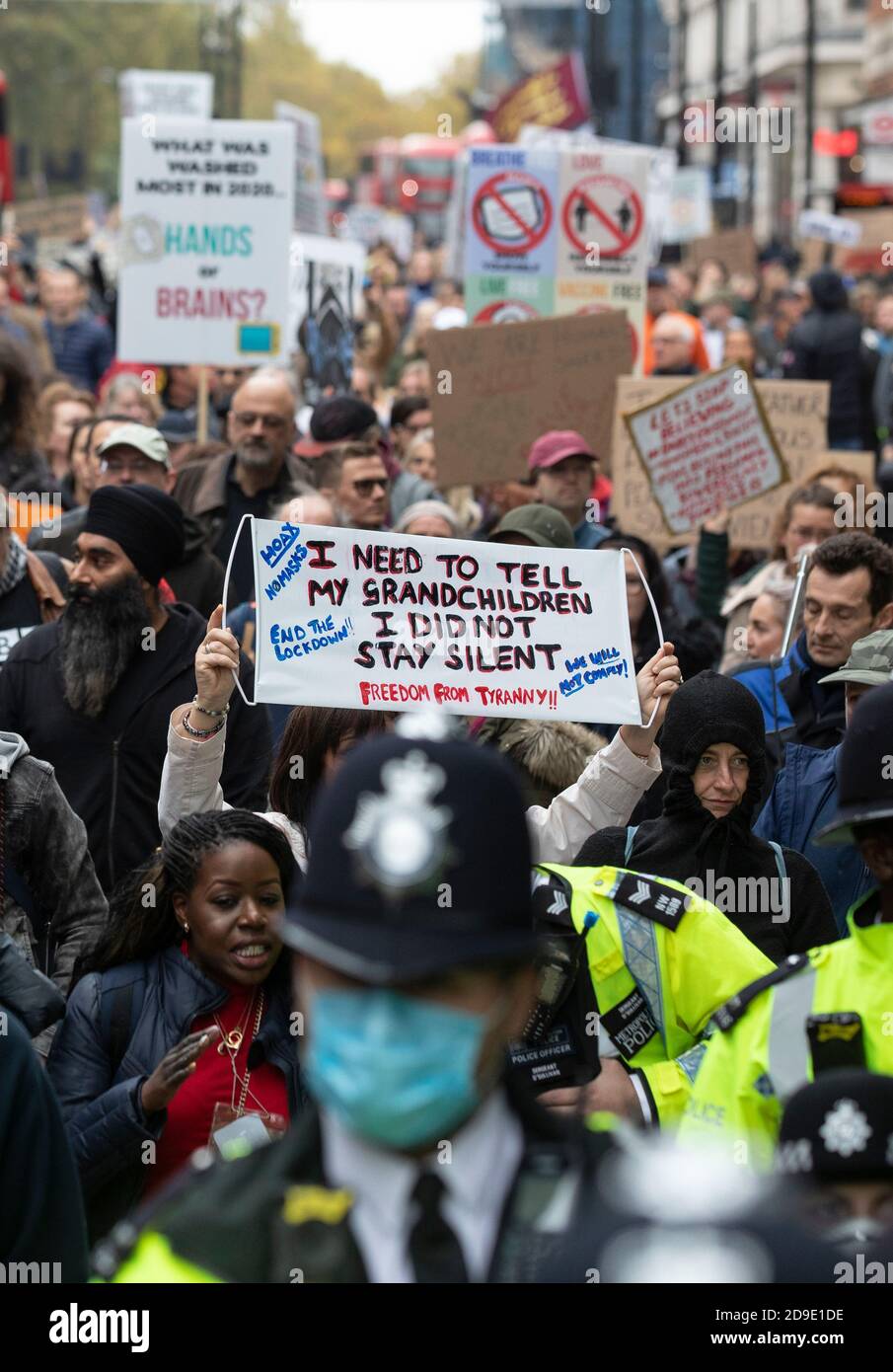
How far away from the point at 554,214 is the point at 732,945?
851cm

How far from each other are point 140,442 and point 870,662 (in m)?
3.27

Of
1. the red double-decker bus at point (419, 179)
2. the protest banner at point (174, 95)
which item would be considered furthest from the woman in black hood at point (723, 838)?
the red double-decker bus at point (419, 179)

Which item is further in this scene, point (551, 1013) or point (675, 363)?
point (675, 363)

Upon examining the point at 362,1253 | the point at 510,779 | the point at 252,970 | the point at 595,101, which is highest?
the point at 595,101

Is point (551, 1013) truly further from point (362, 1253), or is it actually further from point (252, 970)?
point (362, 1253)

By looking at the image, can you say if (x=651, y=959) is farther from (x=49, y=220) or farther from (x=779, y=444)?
(x=49, y=220)

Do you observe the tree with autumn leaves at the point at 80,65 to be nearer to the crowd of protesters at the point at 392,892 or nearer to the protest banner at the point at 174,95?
the protest banner at the point at 174,95

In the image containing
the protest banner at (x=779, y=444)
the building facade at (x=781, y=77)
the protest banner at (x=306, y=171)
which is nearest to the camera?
the protest banner at (x=779, y=444)

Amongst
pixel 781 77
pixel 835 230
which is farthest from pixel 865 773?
pixel 781 77

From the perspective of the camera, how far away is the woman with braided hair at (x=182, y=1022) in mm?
4199

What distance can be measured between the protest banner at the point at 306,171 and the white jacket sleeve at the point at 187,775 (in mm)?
10713

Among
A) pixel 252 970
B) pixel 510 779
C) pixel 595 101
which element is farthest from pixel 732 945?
pixel 595 101

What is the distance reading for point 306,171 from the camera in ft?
50.6
